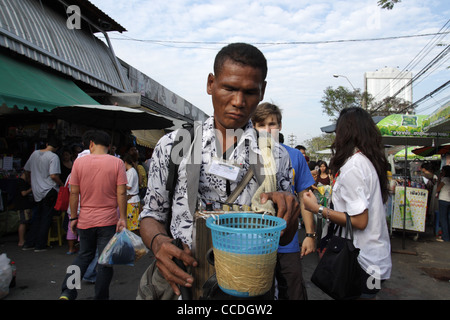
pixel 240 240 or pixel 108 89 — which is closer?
pixel 240 240

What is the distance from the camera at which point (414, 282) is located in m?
5.12

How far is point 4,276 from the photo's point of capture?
3834 mm

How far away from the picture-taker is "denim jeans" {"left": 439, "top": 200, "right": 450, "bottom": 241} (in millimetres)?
7742

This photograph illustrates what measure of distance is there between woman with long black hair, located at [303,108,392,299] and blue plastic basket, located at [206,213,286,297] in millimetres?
1604

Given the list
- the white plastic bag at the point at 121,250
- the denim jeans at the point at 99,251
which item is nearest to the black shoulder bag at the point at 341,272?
the white plastic bag at the point at 121,250

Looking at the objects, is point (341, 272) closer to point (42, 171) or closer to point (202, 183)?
point (202, 183)

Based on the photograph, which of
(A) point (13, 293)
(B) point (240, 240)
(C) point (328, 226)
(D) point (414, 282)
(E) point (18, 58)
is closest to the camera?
(B) point (240, 240)

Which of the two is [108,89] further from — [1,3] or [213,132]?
[213,132]

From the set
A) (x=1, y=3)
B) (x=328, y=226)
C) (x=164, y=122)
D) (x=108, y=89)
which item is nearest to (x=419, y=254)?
(x=328, y=226)

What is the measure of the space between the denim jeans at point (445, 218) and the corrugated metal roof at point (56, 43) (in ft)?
32.6

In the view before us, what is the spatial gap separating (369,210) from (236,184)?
5.04 ft

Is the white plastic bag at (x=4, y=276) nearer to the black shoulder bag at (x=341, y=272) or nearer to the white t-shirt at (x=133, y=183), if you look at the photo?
the white t-shirt at (x=133, y=183)

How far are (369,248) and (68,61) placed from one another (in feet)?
25.0

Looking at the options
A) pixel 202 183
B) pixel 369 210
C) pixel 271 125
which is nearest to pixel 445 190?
pixel 271 125
